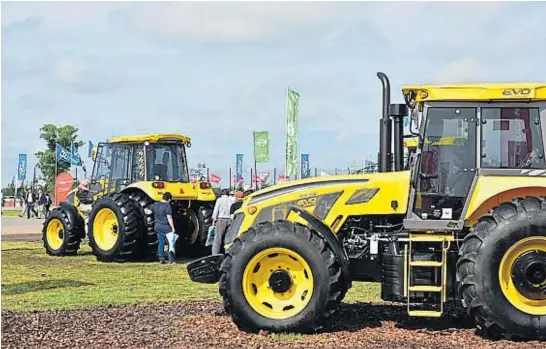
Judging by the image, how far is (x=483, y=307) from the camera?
8727 millimetres

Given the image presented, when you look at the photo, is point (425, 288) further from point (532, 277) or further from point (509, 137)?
point (509, 137)

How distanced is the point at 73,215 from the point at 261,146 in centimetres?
1624

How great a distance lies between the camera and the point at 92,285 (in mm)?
14070

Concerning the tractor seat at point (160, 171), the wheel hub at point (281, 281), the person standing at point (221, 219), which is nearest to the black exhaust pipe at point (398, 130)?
the wheel hub at point (281, 281)

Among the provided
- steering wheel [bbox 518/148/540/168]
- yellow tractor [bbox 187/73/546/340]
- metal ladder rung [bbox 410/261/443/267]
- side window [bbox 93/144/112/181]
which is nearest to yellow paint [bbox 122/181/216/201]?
side window [bbox 93/144/112/181]

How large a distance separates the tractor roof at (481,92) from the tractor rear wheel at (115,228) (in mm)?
10330

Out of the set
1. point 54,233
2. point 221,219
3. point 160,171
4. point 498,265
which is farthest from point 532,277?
point 54,233

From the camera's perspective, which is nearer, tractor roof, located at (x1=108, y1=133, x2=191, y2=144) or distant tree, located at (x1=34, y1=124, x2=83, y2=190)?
tractor roof, located at (x1=108, y1=133, x2=191, y2=144)

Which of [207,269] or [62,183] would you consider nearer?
[207,269]

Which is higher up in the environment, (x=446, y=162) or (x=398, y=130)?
(x=398, y=130)

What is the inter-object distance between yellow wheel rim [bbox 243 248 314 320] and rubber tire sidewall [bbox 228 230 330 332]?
0.06 m

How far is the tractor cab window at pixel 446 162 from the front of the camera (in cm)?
941

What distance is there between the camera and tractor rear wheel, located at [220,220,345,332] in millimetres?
9117

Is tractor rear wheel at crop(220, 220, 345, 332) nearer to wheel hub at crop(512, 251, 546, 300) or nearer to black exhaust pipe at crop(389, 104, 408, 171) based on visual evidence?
black exhaust pipe at crop(389, 104, 408, 171)
